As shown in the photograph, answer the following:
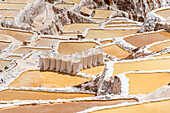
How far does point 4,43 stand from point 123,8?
19.5 meters

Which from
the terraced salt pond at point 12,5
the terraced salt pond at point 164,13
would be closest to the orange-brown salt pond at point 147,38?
the terraced salt pond at point 164,13

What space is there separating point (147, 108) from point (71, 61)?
833 centimetres

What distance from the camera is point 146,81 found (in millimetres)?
10195

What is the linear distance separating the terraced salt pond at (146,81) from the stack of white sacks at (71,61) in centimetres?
461

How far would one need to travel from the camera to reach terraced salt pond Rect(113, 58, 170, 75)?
11205mm

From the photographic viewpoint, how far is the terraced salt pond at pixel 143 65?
11.2 meters

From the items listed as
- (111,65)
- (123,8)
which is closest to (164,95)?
(111,65)

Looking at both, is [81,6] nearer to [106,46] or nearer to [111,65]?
[106,46]

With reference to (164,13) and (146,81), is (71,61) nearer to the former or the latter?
(146,81)

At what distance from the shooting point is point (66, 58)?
1509cm

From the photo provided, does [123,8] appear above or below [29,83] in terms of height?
above

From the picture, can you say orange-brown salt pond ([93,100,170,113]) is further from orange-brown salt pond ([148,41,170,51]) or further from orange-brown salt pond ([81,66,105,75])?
orange-brown salt pond ([148,41,170,51])

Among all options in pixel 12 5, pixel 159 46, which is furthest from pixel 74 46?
pixel 12 5

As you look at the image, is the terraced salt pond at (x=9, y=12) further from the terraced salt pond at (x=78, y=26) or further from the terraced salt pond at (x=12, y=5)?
the terraced salt pond at (x=78, y=26)
